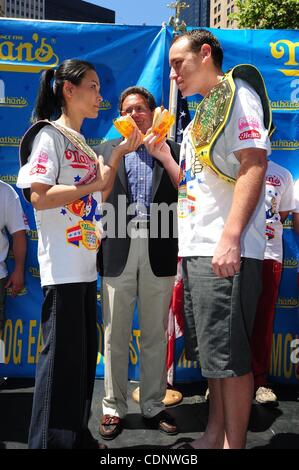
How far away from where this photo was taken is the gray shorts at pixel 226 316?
1.64 meters

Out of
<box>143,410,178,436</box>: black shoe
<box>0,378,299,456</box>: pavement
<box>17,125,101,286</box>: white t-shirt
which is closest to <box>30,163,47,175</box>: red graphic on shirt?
<box>17,125,101,286</box>: white t-shirt

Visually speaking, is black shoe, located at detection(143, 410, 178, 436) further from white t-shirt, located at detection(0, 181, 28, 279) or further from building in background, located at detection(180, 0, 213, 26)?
building in background, located at detection(180, 0, 213, 26)

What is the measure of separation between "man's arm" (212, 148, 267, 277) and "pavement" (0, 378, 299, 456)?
123 cm

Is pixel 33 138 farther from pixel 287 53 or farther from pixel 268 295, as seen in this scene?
pixel 287 53

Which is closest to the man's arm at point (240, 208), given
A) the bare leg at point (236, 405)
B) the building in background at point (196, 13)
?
the bare leg at point (236, 405)

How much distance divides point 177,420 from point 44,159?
5.99 feet

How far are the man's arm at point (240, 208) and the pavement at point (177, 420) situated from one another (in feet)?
4.03

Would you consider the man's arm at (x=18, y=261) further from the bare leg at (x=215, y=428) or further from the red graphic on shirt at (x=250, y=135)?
the red graphic on shirt at (x=250, y=135)

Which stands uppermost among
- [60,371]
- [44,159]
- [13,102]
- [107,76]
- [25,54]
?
[25,54]

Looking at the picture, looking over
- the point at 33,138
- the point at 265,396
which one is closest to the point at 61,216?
the point at 33,138

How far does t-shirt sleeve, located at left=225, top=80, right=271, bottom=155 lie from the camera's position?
1611mm

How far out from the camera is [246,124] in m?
1.62

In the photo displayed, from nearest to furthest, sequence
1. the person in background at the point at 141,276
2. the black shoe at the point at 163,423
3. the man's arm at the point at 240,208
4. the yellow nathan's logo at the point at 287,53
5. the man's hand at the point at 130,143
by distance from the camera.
Result: the man's arm at the point at 240,208, the man's hand at the point at 130,143, the black shoe at the point at 163,423, the person in background at the point at 141,276, the yellow nathan's logo at the point at 287,53

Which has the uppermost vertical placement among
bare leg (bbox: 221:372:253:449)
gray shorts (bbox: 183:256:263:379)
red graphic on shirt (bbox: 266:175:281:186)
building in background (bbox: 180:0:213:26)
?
building in background (bbox: 180:0:213:26)
